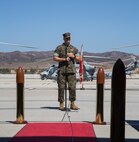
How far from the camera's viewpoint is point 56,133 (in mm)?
8367

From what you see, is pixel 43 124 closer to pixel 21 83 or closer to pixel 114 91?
pixel 21 83

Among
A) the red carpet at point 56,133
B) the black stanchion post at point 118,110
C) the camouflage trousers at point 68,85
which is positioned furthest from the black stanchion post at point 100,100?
the black stanchion post at point 118,110

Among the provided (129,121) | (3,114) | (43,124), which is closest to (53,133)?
(43,124)

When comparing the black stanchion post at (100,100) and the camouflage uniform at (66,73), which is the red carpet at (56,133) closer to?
the black stanchion post at (100,100)

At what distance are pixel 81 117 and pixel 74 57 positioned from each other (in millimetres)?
1851

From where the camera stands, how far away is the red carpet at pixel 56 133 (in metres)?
7.73

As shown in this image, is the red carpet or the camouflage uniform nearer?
the red carpet

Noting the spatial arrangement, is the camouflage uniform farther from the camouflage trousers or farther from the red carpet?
the red carpet

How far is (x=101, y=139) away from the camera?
25.7 feet

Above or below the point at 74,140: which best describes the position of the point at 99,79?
above

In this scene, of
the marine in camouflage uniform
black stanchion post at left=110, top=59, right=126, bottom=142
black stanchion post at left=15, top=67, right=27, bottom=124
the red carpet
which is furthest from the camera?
the marine in camouflage uniform

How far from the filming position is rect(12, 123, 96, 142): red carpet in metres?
7.73

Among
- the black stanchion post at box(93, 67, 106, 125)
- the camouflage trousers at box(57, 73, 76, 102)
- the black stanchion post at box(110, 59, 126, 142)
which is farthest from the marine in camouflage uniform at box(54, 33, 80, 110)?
the black stanchion post at box(110, 59, 126, 142)

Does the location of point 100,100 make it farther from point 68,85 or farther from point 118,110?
point 118,110
